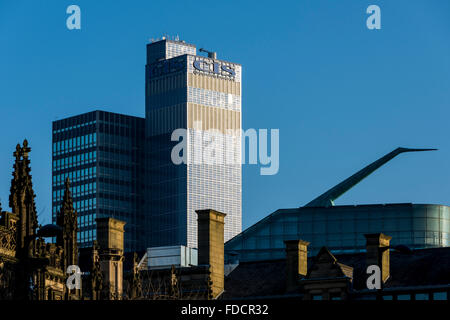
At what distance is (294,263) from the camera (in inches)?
3684

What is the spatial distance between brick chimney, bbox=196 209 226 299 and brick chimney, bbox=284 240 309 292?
173 inches

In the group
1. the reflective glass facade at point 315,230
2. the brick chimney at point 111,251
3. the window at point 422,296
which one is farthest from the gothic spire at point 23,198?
the reflective glass facade at point 315,230

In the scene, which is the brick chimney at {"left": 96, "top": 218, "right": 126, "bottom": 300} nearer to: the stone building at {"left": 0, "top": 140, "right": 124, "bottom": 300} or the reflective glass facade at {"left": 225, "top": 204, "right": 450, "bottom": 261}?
the stone building at {"left": 0, "top": 140, "right": 124, "bottom": 300}

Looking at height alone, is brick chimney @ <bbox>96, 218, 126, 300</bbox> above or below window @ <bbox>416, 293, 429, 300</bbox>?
above

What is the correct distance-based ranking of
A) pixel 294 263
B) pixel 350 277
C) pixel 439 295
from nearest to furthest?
pixel 439 295
pixel 350 277
pixel 294 263

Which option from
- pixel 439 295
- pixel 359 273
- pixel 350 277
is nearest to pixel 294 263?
pixel 359 273

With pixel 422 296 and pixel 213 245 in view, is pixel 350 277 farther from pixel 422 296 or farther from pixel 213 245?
pixel 213 245

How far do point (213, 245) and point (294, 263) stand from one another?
17.5ft

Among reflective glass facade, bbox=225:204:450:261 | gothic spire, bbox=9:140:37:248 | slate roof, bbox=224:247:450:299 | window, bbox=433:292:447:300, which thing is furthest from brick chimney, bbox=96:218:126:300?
reflective glass facade, bbox=225:204:450:261

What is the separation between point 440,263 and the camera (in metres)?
90.7

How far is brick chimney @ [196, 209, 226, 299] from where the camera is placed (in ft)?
306

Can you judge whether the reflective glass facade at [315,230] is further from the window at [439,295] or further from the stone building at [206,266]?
the window at [439,295]

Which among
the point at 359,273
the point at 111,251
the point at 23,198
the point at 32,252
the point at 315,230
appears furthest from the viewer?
the point at 315,230
